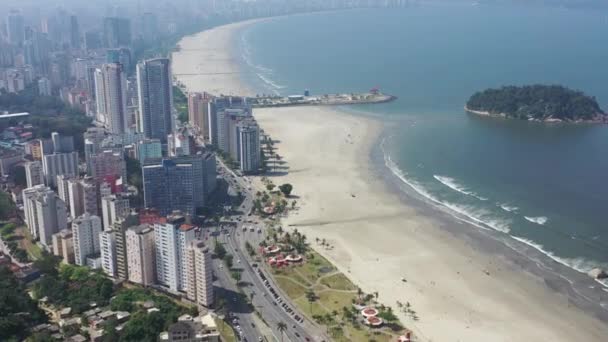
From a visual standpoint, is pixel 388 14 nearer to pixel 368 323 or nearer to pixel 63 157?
pixel 63 157

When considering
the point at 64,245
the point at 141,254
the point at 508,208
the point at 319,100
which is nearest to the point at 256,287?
the point at 141,254

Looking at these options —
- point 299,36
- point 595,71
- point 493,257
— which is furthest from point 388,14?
A: point 493,257

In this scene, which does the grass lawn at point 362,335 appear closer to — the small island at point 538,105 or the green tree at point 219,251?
the green tree at point 219,251

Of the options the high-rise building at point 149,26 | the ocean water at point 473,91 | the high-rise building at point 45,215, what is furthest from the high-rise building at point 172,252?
the high-rise building at point 149,26

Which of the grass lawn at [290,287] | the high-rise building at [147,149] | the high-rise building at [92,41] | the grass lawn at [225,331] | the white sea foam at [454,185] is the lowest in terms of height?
the grass lawn at [225,331]

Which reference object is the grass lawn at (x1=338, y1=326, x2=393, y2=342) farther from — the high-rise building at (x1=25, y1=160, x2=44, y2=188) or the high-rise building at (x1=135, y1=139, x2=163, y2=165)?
the high-rise building at (x1=25, y1=160, x2=44, y2=188)

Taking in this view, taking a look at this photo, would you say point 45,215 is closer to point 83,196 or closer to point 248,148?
point 83,196
